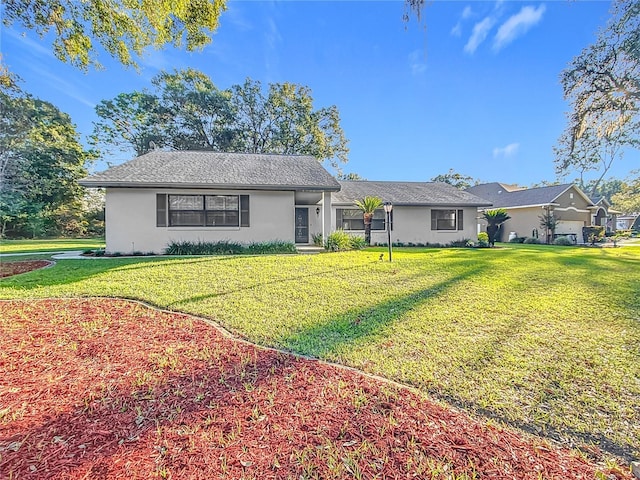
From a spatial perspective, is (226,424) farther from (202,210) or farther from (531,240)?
(531,240)

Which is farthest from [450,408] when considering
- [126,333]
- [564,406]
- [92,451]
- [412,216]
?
[412,216]

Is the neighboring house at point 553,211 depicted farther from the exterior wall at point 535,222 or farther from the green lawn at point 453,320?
the green lawn at point 453,320

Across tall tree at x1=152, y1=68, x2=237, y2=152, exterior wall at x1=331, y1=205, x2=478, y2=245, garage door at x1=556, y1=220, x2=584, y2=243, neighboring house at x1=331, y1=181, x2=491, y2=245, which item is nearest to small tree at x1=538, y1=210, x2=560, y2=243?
garage door at x1=556, y1=220, x2=584, y2=243

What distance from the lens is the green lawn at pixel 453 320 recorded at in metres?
2.75

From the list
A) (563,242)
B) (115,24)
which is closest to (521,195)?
(563,242)

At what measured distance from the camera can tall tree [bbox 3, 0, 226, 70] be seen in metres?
6.26

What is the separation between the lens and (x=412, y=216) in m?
17.8

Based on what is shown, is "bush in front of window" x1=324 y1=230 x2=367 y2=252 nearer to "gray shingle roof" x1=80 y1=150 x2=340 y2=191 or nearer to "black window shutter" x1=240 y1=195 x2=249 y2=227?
"gray shingle roof" x1=80 y1=150 x2=340 y2=191

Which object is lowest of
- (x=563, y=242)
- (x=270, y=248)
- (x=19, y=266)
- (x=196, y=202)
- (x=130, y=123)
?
(x=19, y=266)

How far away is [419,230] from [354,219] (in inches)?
156

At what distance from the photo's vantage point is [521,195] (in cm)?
2670

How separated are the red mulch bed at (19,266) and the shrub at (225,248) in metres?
3.58

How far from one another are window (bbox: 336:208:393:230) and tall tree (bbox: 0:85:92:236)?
946 inches

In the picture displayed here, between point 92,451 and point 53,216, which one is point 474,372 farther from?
point 53,216
